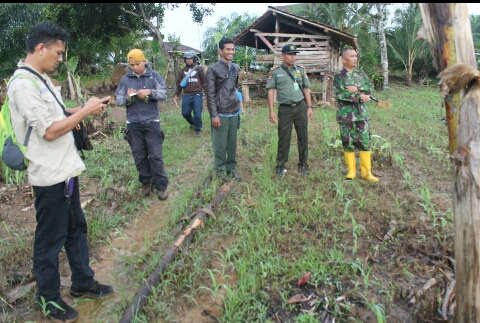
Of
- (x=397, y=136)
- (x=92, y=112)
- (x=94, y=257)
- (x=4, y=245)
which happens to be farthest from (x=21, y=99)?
(x=397, y=136)

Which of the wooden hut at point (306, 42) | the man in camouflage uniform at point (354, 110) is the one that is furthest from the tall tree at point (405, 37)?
the man in camouflage uniform at point (354, 110)

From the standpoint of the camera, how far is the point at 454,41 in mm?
2104

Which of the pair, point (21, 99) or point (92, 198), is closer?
point (21, 99)

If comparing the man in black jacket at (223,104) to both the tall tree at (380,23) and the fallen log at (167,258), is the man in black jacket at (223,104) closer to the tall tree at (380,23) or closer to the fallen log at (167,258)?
the fallen log at (167,258)

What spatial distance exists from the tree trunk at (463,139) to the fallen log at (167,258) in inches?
87.9

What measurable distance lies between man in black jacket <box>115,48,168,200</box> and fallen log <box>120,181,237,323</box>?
3.19ft

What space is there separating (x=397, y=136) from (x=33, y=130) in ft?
24.8

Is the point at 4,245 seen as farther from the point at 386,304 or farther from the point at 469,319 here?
the point at 469,319

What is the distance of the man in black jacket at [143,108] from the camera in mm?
4758

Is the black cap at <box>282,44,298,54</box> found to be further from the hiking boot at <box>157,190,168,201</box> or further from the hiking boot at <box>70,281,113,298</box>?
the hiking boot at <box>70,281,113,298</box>

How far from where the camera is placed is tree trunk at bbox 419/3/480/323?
2088mm

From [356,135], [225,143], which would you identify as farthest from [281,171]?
[356,135]

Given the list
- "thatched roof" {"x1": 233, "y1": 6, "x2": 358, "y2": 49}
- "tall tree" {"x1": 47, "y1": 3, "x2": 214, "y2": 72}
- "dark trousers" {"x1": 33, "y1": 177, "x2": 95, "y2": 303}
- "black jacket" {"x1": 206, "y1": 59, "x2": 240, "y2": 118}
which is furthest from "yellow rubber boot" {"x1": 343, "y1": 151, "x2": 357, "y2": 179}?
"tall tree" {"x1": 47, "y1": 3, "x2": 214, "y2": 72}

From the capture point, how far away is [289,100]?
5.48 meters
